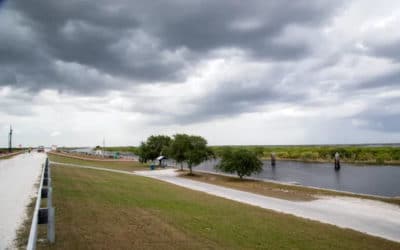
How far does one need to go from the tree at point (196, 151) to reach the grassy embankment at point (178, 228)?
29287 millimetres

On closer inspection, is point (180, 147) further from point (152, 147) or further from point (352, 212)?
point (352, 212)

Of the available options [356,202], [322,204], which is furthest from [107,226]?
[356,202]

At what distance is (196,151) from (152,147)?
16442 millimetres

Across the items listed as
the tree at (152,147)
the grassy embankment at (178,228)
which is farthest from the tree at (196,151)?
the grassy embankment at (178,228)

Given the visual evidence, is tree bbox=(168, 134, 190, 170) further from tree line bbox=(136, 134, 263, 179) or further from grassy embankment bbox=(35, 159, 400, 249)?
grassy embankment bbox=(35, 159, 400, 249)

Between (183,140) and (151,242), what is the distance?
3795 cm

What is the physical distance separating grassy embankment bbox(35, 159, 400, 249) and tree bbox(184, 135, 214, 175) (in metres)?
29.3

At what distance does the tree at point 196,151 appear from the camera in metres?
44.2

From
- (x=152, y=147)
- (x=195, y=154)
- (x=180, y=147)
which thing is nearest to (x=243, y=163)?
(x=195, y=154)

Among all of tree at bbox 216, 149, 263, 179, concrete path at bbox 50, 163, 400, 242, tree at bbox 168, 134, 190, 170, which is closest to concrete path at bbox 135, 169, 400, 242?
concrete path at bbox 50, 163, 400, 242

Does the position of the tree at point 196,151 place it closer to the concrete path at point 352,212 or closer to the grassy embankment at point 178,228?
the concrete path at point 352,212

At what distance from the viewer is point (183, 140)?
46156 millimetres

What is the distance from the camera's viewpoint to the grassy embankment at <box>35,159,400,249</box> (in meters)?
8.23

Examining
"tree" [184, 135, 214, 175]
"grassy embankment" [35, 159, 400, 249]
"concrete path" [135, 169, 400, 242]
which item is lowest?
"concrete path" [135, 169, 400, 242]
